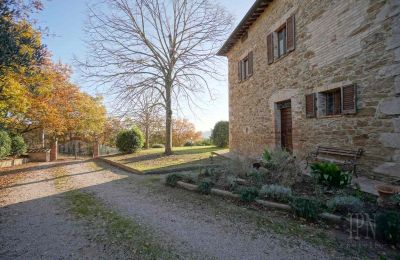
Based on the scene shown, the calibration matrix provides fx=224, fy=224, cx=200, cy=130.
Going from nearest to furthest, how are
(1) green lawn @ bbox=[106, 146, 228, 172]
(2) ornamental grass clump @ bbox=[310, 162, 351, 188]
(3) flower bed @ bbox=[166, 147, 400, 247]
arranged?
(3) flower bed @ bbox=[166, 147, 400, 247] → (2) ornamental grass clump @ bbox=[310, 162, 351, 188] → (1) green lawn @ bbox=[106, 146, 228, 172]

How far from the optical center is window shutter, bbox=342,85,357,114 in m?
5.55

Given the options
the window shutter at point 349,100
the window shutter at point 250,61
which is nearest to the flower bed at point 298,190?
the window shutter at point 349,100

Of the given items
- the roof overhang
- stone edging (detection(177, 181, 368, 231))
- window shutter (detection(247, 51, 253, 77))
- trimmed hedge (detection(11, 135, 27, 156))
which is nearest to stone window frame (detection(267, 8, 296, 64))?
the roof overhang

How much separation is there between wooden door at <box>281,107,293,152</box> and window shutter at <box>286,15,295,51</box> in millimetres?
2208

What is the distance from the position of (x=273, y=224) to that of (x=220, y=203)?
4.39 feet

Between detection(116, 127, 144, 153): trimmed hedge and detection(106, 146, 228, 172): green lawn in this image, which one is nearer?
detection(106, 146, 228, 172): green lawn

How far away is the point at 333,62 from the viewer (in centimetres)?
617

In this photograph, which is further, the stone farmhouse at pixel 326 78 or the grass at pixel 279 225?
the stone farmhouse at pixel 326 78

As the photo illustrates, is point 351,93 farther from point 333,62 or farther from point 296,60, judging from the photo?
point 296,60

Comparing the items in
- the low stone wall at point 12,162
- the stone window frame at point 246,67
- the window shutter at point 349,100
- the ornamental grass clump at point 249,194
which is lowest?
the low stone wall at point 12,162

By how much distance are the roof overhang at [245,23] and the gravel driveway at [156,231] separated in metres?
8.03

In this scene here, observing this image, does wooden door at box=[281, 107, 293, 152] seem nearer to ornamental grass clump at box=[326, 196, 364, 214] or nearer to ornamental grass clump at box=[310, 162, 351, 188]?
ornamental grass clump at box=[310, 162, 351, 188]

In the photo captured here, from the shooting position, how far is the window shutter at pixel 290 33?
7688mm

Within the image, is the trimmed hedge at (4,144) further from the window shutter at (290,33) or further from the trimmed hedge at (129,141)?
the window shutter at (290,33)
